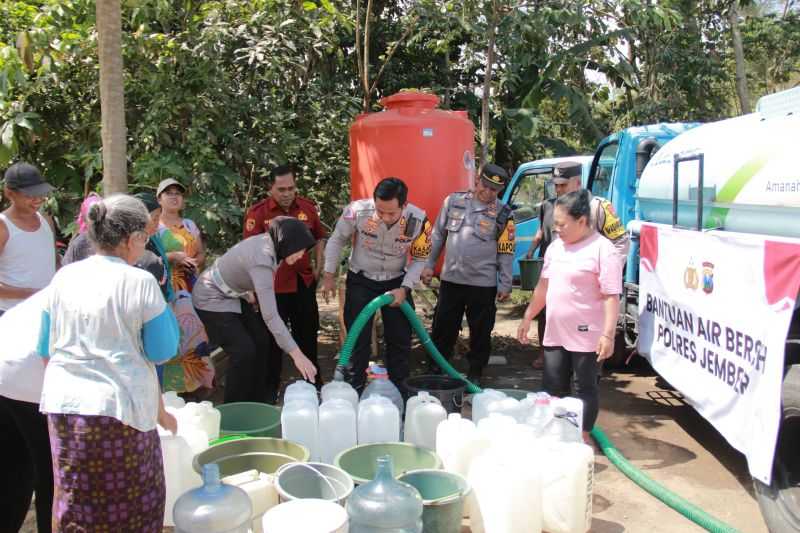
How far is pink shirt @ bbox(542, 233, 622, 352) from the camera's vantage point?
3488 mm

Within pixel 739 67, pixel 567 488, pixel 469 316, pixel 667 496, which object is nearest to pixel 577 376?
pixel 667 496

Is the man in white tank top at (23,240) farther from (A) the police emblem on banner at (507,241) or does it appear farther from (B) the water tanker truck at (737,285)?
(B) the water tanker truck at (737,285)

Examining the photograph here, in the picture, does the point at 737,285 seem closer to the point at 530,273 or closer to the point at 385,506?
the point at 385,506

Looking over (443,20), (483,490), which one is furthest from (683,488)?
(443,20)

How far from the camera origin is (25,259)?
3225mm

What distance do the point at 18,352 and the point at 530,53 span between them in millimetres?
9769

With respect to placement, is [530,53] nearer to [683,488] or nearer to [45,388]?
[683,488]

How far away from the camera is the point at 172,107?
15.6 feet

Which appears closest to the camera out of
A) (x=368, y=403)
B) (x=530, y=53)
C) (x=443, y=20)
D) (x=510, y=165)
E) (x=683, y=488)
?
(x=368, y=403)

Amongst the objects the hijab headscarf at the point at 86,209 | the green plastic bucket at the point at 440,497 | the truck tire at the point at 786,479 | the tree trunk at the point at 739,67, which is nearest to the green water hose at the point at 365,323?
the green plastic bucket at the point at 440,497

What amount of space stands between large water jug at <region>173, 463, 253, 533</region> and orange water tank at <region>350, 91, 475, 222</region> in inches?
132

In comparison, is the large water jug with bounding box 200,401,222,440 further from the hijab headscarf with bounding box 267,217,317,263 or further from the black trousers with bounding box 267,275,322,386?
the black trousers with bounding box 267,275,322,386

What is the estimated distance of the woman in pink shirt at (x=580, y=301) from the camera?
137 inches

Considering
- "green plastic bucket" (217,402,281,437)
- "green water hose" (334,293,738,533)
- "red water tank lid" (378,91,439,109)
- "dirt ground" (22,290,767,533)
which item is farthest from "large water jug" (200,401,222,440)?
"red water tank lid" (378,91,439,109)
